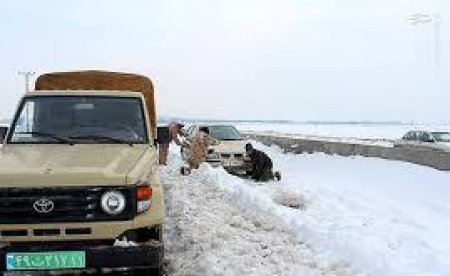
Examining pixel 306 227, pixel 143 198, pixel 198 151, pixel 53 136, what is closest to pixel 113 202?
pixel 143 198

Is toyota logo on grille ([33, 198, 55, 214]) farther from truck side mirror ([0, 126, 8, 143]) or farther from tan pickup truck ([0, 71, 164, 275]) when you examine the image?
truck side mirror ([0, 126, 8, 143])

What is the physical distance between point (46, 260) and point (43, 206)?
0.46m

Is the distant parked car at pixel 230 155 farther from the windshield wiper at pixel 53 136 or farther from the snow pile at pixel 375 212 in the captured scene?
the windshield wiper at pixel 53 136

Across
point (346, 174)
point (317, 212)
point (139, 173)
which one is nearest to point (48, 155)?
point (139, 173)

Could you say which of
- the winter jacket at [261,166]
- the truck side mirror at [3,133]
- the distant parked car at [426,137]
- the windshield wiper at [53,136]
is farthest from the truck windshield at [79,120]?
the distant parked car at [426,137]

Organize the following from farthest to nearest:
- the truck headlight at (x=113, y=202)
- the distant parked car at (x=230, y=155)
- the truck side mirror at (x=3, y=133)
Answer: the distant parked car at (x=230, y=155) → the truck side mirror at (x=3, y=133) → the truck headlight at (x=113, y=202)

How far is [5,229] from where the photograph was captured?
6.16m

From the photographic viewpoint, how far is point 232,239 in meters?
8.88

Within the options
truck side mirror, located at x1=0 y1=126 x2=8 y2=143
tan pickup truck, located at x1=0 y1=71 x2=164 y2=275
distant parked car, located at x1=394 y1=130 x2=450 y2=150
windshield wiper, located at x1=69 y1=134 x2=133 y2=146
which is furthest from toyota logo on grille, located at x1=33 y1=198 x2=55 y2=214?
distant parked car, located at x1=394 y1=130 x2=450 y2=150

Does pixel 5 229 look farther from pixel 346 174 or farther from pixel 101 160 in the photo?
pixel 346 174

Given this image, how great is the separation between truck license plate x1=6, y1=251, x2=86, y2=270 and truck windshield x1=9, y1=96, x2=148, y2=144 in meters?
1.76

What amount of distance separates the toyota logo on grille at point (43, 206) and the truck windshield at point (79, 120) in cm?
158

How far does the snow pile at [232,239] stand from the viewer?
24.8 feet

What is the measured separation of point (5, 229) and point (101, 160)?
3.54 feet
